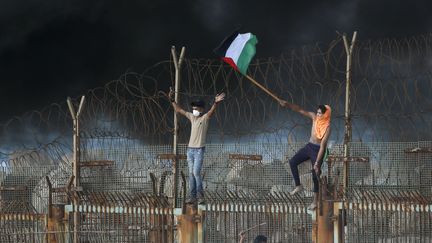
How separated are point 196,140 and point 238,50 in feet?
5.37

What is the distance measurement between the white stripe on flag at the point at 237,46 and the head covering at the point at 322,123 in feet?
5.78

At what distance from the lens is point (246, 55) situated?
16078mm

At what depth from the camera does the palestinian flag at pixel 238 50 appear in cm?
1598

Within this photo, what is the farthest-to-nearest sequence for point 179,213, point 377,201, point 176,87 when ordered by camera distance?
point 176,87
point 179,213
point 377,201

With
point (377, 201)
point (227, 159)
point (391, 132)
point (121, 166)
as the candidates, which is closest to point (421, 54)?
point (391, 132)

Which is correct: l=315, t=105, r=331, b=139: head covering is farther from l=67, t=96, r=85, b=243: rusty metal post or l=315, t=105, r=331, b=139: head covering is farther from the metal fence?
l=67, t=96, r=85, b=243: rusty metal post

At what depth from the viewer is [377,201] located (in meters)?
14.3

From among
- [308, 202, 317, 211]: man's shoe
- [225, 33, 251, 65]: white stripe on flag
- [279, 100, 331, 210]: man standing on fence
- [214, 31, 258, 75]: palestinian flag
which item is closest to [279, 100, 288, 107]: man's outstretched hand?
[279, 100, 331, 210]: man standing on fence

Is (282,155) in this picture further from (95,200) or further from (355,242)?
Result: (95,200)

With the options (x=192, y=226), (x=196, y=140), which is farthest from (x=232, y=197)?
(x=196, y=140)

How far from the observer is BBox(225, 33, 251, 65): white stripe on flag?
52.7 feet

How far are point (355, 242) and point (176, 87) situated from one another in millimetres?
3837

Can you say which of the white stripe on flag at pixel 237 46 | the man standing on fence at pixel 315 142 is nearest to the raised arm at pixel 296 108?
the man standing on fence at pixel 315 142

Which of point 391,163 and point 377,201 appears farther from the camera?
point 391,163
